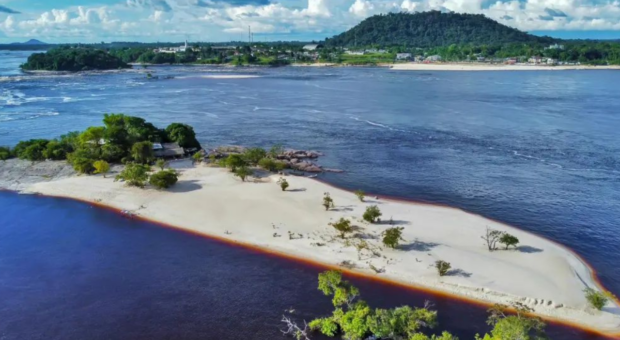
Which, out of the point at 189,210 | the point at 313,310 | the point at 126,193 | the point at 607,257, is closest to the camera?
the point at 313,310

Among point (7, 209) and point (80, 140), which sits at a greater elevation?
point (80, 140)

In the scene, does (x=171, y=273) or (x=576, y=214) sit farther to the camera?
(x=576, y=214)

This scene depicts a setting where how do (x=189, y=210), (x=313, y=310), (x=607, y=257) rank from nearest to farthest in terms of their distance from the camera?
1. (x=313, y=310)
2. (x=607, y=257)
3. (x=189, y=210)

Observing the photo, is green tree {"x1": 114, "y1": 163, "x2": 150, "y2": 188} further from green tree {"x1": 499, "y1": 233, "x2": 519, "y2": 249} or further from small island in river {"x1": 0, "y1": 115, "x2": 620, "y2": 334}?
green tree {"x1": 499, "y1": 233, "x2": 519, "y2": 249}

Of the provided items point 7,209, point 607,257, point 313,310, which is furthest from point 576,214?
point 7,209

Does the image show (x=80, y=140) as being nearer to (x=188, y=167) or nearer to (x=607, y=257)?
(x=188, y=167)

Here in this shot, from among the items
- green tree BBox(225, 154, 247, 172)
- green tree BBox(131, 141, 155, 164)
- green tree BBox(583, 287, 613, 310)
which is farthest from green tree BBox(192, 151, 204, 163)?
green tree BBox(583, 287, 613, 310)
